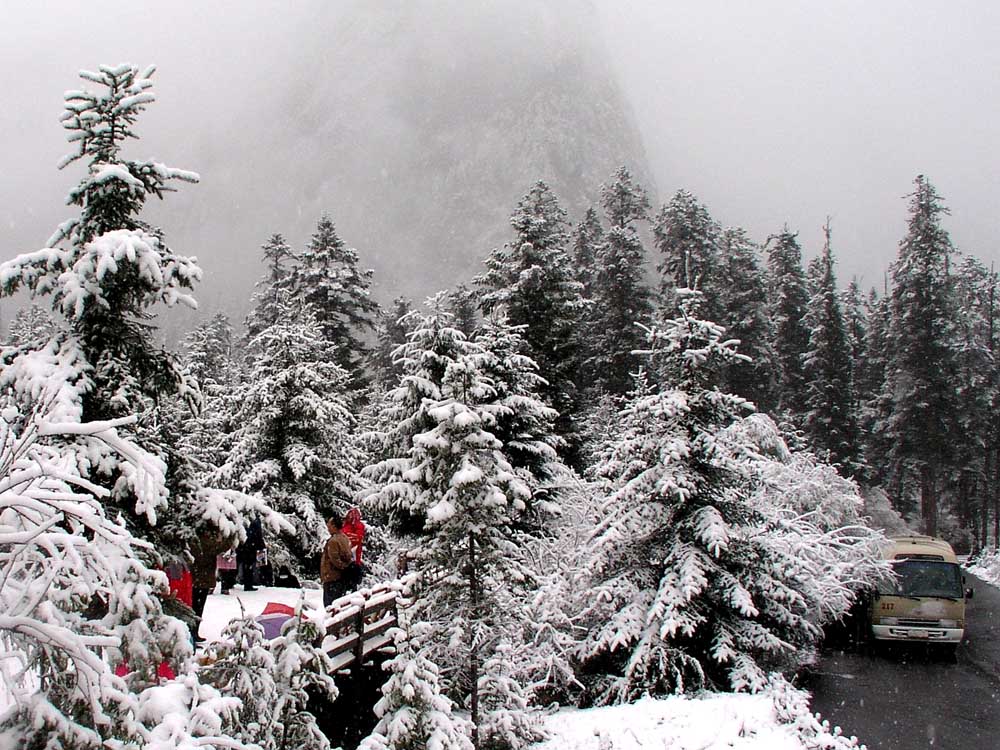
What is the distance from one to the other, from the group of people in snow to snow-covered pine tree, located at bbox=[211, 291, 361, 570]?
1638 mm

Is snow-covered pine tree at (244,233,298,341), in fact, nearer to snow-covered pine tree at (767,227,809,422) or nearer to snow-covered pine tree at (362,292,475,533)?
snow-covered pine tree at (362,292,475,533)

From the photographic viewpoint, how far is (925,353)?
4109 cm

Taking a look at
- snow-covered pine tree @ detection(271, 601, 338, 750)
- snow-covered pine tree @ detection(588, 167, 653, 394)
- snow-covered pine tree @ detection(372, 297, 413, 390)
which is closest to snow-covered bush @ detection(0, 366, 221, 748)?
snow-covered pine tree @ detection(271, 601, 338, 750)

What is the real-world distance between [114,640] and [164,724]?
18.3 inches

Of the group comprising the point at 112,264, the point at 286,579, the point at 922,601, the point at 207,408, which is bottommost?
the point at 286,579

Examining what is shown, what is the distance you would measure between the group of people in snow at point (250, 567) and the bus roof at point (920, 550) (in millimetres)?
13582

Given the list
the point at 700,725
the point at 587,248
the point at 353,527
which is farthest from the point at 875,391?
the point at 353,527

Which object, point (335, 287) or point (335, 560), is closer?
point (335, 560)

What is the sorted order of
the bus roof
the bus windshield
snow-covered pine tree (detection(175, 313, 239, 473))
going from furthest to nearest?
the bus roof < the bus windshield < snow-covered pine tree (detection(175, 313, 239, 473))

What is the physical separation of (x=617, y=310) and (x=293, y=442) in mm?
20590

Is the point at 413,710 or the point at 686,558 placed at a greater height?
the point at 686,558

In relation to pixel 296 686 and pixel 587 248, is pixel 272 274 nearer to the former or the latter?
pixel 587 248

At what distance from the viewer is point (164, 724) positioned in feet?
11.3

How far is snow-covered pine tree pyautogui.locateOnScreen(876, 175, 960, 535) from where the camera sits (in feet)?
133
